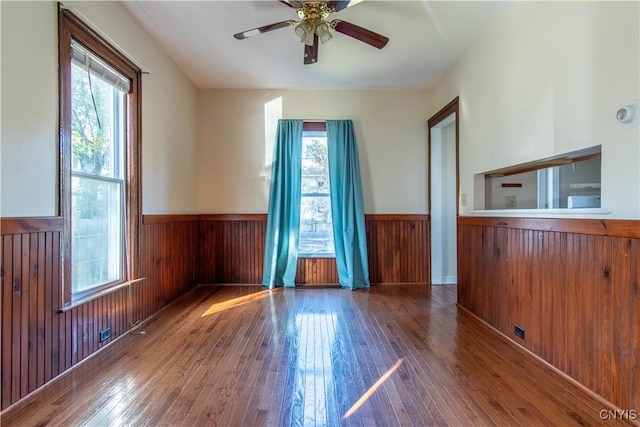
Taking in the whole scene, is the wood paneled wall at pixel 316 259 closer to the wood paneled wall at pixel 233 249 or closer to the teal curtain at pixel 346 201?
the wood paneled wall at pixel 233 249

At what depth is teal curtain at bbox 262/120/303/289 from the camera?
177 inches

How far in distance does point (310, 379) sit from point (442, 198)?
11.2ft

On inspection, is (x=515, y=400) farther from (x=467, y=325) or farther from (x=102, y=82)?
(x=102, y=82)

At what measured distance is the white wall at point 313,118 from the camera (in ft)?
15.3

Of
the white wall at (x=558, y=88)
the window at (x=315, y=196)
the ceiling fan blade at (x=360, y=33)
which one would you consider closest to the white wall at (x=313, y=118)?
the window at (x=315, y=196)

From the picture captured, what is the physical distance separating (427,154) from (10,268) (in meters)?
4.52

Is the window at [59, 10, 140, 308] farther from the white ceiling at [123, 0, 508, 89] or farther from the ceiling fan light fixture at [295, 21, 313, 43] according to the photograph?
the ceiling fan light fixture at [295, 21, 313, 43]

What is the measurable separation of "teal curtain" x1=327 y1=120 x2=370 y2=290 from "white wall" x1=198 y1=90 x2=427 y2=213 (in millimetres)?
206

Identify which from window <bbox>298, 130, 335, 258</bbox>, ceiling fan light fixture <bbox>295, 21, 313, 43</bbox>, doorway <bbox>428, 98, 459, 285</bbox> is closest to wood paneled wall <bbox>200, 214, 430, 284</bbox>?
doorway <bbox>428, 98, 459, 285</bbox>

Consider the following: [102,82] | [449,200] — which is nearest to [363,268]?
[449,200]

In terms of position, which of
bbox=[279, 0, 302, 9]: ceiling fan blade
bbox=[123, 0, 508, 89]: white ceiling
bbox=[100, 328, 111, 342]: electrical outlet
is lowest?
bbox=[100, 328, 111, 342]: electrical outlet

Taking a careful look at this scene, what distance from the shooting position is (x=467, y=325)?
3.05 m

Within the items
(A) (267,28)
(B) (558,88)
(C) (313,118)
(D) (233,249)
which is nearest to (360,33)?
(A) (267,28)

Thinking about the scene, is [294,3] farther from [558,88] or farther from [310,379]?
[310,379]
